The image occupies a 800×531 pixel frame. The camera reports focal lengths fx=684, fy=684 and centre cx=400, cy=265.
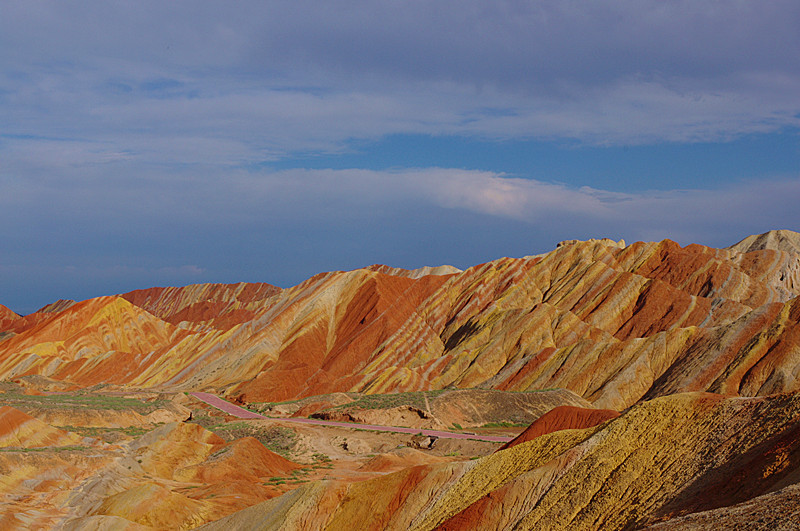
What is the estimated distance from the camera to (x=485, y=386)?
7750 cm

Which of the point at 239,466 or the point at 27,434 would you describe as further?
the point at 27,434

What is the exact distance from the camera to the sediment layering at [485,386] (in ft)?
64.3

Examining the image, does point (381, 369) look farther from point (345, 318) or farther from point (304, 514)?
point (304, 514)

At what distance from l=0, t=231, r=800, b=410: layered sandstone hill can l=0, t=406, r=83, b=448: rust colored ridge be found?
1551 inches

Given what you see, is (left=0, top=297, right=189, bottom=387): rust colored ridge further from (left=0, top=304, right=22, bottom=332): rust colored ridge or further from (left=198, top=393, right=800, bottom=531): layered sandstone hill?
(left=198, top=393, right=800, bottom=531): layered sandstone hill

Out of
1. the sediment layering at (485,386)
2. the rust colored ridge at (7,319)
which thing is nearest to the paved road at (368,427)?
the sediment layering at (485,386)

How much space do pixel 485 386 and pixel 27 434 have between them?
48.3 m

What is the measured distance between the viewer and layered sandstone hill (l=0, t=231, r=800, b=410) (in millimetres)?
67812

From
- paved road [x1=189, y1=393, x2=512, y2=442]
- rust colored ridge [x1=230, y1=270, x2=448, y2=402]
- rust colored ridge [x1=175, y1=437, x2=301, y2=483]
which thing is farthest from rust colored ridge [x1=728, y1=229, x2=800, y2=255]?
rust colored ridge [x1=175, y1=437, x2=301, y2=483]

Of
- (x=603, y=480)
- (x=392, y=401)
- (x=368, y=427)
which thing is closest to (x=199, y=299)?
(x=392, y=401)

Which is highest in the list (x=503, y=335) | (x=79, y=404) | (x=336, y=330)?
(x=336, y=330)

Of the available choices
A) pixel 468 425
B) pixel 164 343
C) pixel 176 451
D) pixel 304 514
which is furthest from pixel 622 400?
pixel 164 343

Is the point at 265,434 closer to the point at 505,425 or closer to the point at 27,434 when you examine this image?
the point at 27,434

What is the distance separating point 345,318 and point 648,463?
8385cm
